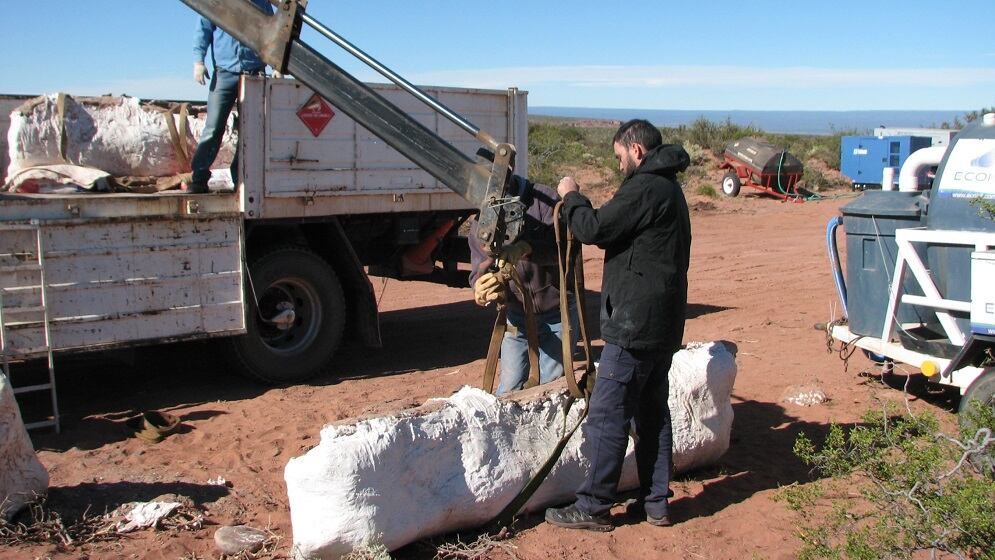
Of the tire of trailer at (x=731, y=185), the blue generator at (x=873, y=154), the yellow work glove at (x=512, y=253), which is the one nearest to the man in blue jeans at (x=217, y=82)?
the yellow work glove at (x=512, y=253)

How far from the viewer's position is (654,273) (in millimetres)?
4586

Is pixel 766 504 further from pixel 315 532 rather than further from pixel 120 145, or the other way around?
pixel 120 145

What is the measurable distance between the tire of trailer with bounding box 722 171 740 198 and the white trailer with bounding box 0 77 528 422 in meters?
15.8

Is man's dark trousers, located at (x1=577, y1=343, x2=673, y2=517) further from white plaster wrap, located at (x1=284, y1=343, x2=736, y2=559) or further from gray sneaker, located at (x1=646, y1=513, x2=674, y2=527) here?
white plaster wrap, located at (x1=284, y1=343, x2=736, y2=559)

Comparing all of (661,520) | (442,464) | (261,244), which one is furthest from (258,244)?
(661,520)

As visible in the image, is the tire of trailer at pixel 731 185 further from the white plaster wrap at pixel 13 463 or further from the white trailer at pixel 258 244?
the white plaster wrap at pixel 13 463

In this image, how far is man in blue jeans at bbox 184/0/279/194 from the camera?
7.52 m

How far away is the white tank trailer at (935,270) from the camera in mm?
5859

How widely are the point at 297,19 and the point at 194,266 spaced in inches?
128

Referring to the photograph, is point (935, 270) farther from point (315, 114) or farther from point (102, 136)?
point (102, 136)

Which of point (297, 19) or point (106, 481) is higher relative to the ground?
point (297, 19)

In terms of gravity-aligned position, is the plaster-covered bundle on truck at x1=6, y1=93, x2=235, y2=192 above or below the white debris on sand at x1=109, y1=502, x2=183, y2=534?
above

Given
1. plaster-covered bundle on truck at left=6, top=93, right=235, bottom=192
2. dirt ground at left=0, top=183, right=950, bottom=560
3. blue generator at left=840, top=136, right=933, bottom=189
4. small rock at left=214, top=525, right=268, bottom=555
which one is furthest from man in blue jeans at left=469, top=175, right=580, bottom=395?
blue generator at left=840, top=136, right=933, bottom=189

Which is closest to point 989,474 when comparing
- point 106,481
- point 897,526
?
point 897,526
